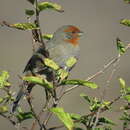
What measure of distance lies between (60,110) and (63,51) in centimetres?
221

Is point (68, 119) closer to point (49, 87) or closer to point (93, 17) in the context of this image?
point (49, 87)

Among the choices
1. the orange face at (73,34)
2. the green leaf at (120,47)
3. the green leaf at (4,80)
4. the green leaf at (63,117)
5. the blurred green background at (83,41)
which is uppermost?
the green leaf at (120,47)

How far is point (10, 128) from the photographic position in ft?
32.2

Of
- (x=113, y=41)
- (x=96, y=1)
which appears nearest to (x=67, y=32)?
(x=113, y=41)

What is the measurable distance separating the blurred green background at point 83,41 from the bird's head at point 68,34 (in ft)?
15.2

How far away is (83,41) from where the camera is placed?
1359cm

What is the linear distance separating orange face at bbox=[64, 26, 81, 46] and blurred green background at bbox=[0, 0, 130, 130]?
4.61 metres

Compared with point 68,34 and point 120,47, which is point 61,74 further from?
point 68,34

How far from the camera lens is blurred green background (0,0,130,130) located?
10961mm

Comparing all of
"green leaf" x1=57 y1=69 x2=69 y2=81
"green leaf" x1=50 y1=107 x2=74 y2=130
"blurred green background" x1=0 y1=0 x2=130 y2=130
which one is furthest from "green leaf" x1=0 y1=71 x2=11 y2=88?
"blurred green background" x1=0 y1=0 x2=130 y2=130

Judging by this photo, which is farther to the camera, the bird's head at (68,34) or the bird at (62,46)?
the bird's head at (68,34)

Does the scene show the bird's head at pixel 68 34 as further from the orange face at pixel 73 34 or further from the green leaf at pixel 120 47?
the green leaf at pixel 120 47

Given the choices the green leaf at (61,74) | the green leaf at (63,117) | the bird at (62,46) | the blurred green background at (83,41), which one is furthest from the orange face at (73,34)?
the blurred green background at (83,41)

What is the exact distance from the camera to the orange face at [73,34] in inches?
198
